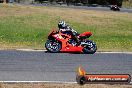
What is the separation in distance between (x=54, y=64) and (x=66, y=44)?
149 inches

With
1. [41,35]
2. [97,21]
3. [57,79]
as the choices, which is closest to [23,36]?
[41,35]

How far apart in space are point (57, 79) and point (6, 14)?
33.5 m

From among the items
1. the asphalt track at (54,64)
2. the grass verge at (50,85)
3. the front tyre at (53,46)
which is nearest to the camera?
the grass verge at (50,85)

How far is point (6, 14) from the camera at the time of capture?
45.1m

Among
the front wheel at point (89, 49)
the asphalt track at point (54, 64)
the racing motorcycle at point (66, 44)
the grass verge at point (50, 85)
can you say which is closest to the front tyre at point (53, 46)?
the racing motorcycle at point (66, 44)

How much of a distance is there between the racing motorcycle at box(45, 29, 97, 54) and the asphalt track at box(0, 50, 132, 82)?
44 centimetres

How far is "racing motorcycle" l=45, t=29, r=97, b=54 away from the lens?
1847 centimetres

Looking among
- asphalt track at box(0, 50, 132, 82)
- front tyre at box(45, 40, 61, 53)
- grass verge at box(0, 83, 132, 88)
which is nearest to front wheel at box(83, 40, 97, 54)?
asphalt track at box(0, 50, 132, 82)

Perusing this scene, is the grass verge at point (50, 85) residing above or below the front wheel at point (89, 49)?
above

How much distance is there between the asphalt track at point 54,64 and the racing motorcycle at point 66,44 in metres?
0.44

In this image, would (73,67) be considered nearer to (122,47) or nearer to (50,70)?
(50,70)

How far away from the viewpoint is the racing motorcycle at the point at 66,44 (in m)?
Answer: 18.5

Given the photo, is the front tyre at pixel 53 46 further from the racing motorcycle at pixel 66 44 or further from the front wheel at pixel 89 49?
the front wheel at pixel 89 49

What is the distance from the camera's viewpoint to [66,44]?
61.3 ft
